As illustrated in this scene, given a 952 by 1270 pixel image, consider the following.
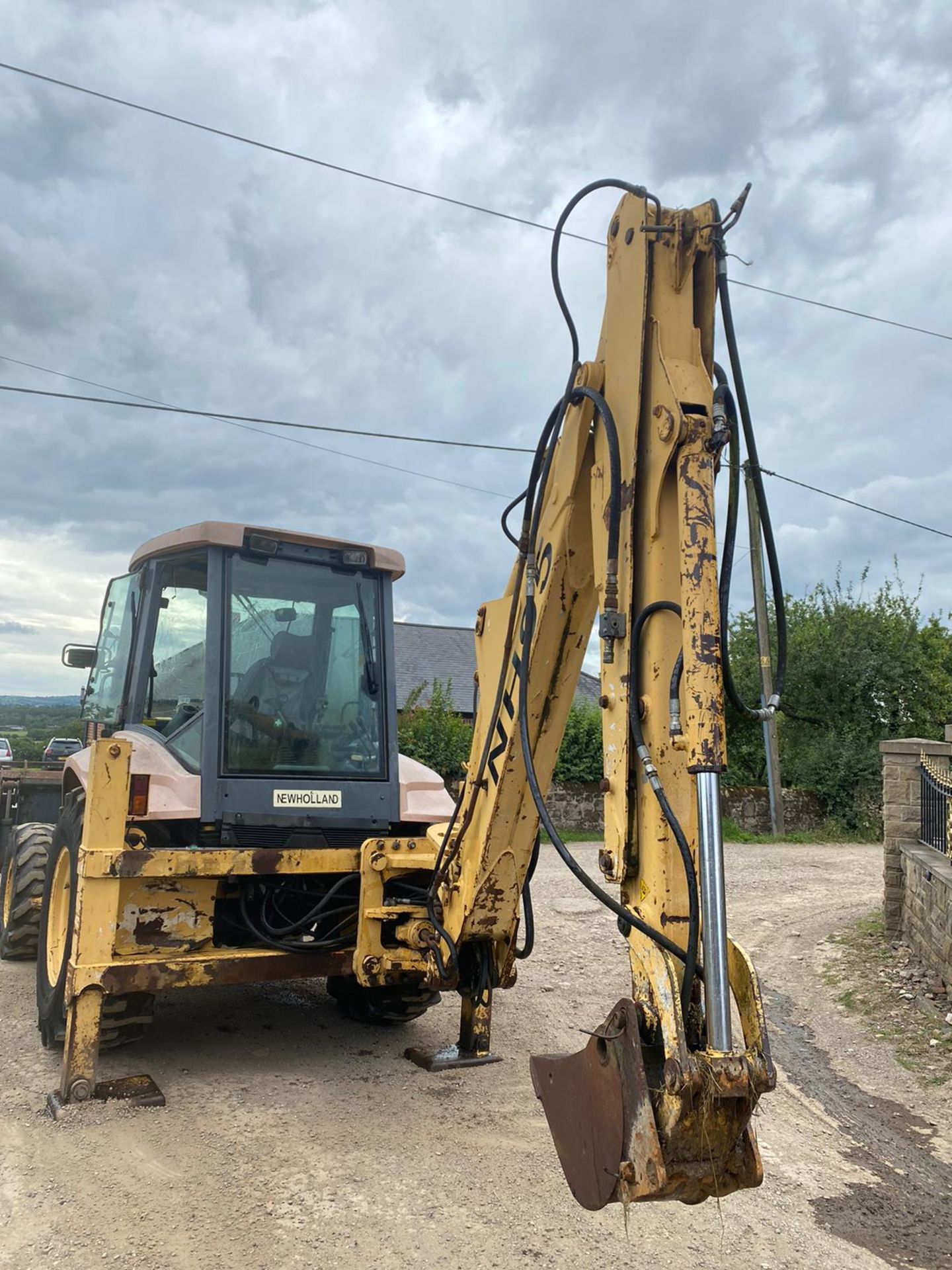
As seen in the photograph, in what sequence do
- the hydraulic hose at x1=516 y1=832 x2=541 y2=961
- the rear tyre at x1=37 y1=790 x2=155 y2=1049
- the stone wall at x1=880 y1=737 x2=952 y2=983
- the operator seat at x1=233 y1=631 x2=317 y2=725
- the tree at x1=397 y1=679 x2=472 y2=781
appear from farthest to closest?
1. the tree at x1=397 y1=679 x2=472 y2=781
2. the stone wall at x1=880 y1=737 x2=952 y2=983
3. the operator seat at x1=233 y1=631 x2=317 y2=725
4. the rear tyre at x1=37 y1=790 x2=155 y2=1049
5. the hydraulic hose at x1=516 y1=832 x2=541 y2=961

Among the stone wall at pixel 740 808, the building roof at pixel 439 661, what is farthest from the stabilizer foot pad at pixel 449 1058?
the building roof at pixel 439 661

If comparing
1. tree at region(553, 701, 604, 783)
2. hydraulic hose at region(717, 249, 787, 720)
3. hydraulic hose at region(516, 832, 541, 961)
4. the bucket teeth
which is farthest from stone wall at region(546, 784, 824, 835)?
the bucket teeth

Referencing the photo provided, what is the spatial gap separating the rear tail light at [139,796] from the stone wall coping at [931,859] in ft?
16.5

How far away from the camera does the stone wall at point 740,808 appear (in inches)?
659

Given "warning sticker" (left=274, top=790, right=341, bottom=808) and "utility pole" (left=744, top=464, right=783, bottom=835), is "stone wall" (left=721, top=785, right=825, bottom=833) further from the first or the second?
"warning sticker" (left=274, top=790, right=341, bottom=808)

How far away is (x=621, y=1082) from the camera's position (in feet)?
8.25

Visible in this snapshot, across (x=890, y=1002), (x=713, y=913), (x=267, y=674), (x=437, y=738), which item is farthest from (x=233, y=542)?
(x=437, y=738)

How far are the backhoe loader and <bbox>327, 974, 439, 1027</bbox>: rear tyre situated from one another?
0.07ft

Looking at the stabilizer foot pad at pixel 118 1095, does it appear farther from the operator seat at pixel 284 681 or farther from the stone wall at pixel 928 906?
the stone wall at pixel 928 906

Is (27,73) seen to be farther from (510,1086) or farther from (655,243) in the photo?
(510,1086)

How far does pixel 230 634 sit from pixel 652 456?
2768 millimetres

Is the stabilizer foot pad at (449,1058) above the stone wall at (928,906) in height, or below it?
below

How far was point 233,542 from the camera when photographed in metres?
5.12

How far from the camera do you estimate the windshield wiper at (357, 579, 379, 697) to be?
17.8 ft
